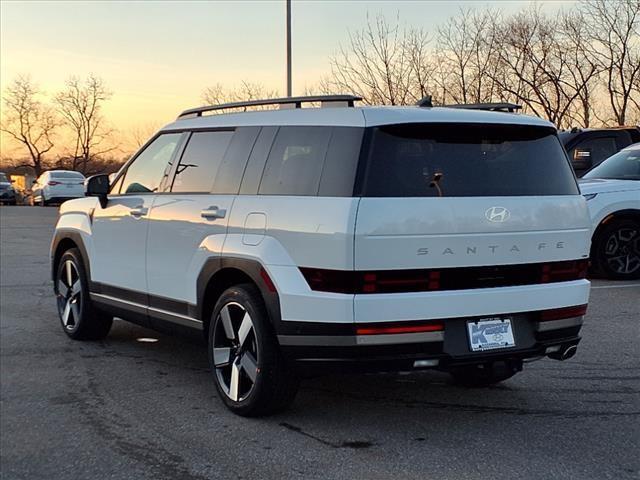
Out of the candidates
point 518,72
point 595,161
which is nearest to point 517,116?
point 595,161

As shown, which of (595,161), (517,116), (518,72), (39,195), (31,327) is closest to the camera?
(517,116)

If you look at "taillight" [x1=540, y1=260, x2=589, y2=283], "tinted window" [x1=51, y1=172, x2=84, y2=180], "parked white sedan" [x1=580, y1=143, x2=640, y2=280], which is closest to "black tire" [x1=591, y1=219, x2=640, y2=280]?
"parked white sedan" [x1=580, y1=143, x2=640, y2=280]

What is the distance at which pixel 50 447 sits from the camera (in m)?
4.21

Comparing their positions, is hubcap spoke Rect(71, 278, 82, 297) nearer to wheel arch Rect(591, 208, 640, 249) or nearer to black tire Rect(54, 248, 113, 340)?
black tire Rect(54, 248, 113, 340)

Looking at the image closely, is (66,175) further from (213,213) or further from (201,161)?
(213,213)

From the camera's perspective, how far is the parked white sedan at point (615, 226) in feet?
32.3

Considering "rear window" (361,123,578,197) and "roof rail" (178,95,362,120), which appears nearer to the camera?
"rear window" (361,123,578,197)

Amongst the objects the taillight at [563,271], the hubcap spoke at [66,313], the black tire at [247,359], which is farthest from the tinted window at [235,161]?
the hubcap spoke at [66,313]

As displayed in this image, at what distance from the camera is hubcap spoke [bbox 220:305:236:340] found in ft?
15.5

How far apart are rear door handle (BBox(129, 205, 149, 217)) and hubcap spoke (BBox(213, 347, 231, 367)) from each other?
1.35 metres

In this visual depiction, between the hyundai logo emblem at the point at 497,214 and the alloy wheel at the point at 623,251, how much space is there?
6.29 meters

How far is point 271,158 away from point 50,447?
2.08 meters

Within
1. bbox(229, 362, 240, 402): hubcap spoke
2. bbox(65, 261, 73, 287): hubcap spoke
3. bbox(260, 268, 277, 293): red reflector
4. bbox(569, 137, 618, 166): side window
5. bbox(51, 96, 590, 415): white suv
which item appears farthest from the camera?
bbox(569, 137, 618, 166): side window

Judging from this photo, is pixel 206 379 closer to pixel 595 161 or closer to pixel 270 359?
pixel 270 359
